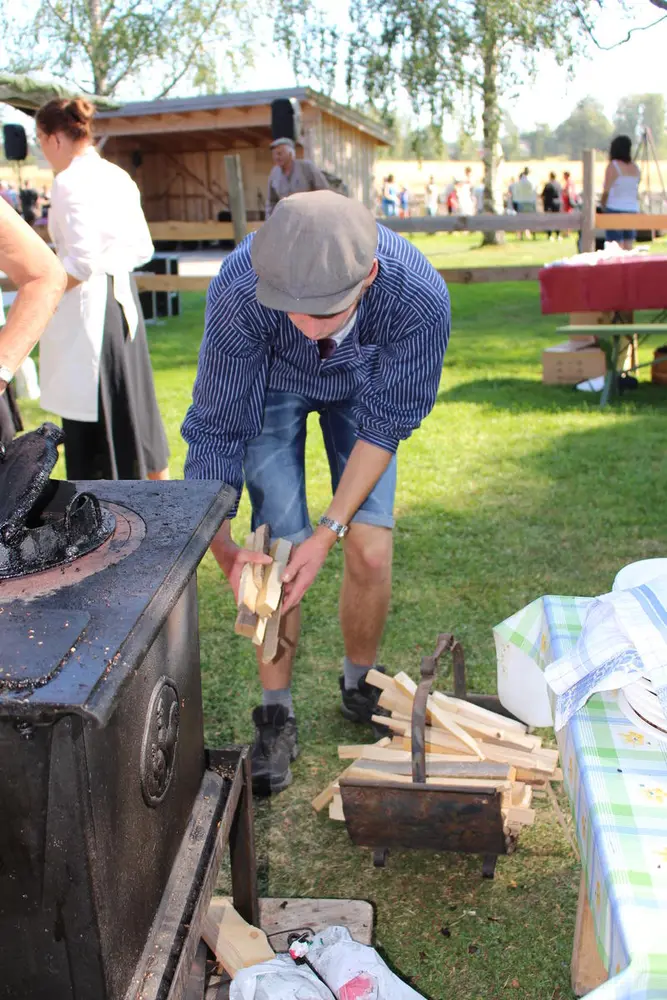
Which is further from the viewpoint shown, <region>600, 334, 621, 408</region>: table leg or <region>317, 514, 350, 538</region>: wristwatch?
<region>600, 334, 621, 408</region>: table leg

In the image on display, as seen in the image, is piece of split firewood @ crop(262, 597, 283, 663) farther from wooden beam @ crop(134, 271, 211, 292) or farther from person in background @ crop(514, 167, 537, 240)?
person in background @ crop(514, 167, 537, 240)

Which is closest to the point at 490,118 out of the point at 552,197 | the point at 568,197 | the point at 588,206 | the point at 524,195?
Result: the point at 524,195

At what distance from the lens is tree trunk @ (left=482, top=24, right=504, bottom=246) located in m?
23.3

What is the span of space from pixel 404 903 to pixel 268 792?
590mm

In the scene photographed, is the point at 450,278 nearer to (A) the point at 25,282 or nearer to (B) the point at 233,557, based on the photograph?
(B) the point at 233,557

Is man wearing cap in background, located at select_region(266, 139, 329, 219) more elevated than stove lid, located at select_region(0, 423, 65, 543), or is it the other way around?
man wearing cap in background, located at select_region(266, 139, 329, 219)

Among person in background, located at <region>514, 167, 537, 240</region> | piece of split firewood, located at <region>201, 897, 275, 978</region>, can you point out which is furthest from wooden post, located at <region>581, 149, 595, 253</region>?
person in background, located at <region>514, 167, 537, 240</region>

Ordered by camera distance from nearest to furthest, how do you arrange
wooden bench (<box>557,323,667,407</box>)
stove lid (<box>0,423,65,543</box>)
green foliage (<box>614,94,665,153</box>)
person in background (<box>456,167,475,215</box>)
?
stove lid (<box>0,423,65,543</box>)
wooden bench (<box>557,323,667,407</box>)
person in background (<box>456,167,475,215</box>)
green foliage (<box>614,94,665,153</box>)

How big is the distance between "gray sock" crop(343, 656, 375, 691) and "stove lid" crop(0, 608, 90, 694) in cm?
Answer: 191

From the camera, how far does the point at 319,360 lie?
2.60m

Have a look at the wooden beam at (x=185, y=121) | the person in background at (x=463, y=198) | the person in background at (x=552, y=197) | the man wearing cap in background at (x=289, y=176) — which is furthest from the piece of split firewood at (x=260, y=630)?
the person in background at (x=463, y=198)

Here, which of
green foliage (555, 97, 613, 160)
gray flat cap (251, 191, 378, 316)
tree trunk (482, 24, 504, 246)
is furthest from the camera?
green foliage (555, 97, 613, 160)

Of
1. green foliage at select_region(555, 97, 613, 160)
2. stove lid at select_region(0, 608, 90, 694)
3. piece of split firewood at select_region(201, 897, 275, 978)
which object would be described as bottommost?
piece of split firewood at select_region(201, 897, 275, 978)

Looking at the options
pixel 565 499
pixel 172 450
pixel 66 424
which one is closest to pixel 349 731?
pixel 66 424
